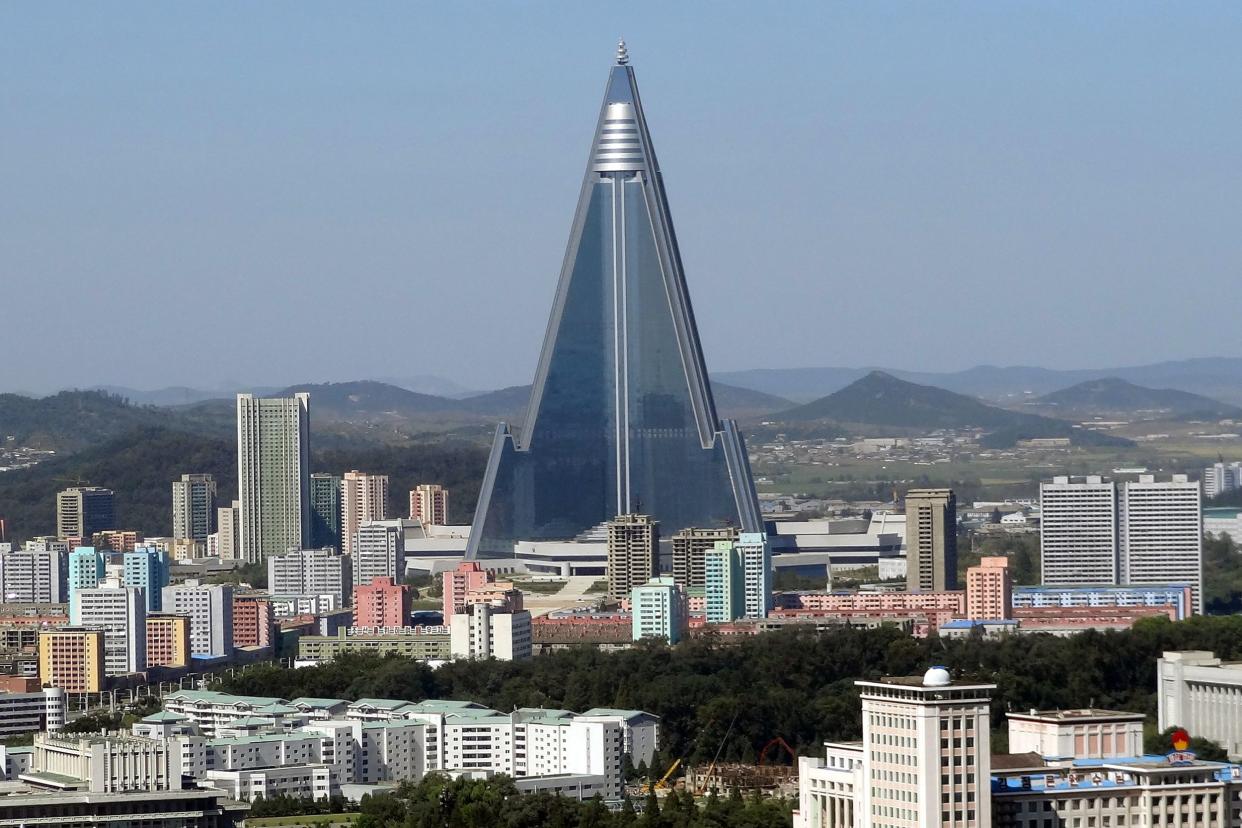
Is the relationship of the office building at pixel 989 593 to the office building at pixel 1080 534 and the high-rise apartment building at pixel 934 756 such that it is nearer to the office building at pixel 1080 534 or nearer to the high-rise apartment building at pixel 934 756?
the office building at pixel 1080 534

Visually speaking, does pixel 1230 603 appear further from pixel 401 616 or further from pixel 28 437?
pixel 28 437

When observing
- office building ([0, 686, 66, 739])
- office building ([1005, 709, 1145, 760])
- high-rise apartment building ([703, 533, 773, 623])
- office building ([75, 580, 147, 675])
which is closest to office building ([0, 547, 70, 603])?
office building ([75, 580, 147, 675])

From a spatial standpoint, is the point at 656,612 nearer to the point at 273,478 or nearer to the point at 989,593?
the point at 989,593

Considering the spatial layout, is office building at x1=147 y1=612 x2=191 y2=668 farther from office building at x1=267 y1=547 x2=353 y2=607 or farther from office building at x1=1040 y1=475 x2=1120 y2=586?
office building at x1=1040 y1=475 x2=1120 y2=586

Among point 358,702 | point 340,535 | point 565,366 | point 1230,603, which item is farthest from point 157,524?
point 358,702

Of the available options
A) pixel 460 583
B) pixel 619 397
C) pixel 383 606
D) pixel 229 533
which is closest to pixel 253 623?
pixel 383 606

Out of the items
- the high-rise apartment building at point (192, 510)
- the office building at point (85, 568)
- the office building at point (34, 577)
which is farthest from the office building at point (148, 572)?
the high-rise apartment building at point (192, 510)
